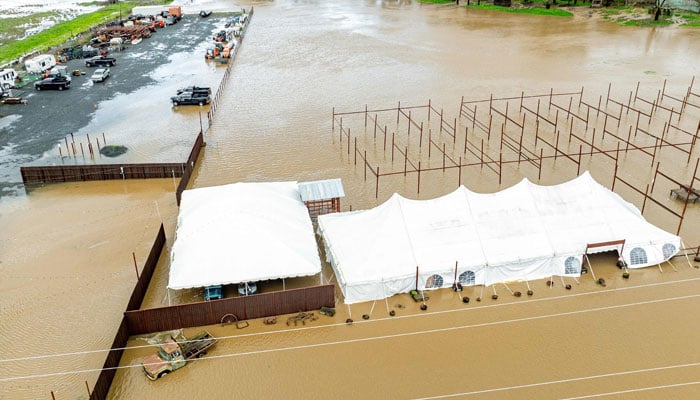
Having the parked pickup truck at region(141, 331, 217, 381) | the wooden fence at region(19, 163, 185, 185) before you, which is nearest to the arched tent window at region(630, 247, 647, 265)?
the parked pickup truck at region(141, 331, 217, 381)

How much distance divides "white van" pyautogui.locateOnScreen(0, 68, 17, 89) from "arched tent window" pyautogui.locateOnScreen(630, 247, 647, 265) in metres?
51.8

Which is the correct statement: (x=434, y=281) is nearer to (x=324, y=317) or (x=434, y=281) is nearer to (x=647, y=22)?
(x=324, y=317)

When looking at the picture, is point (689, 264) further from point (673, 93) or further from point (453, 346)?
point (673, 93)

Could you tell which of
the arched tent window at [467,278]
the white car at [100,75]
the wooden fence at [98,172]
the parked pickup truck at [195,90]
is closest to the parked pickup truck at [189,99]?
the parked pickup truck at [195,90]

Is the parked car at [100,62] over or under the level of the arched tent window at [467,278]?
A: over

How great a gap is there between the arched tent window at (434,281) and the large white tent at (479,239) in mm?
42

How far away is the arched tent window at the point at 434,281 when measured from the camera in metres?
22.9

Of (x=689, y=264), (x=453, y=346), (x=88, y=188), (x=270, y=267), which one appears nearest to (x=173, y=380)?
(x=270, y=267)

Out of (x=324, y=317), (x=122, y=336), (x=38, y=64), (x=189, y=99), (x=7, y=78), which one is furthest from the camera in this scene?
(x=38, y=64)

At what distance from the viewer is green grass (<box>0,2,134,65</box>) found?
65750 mm

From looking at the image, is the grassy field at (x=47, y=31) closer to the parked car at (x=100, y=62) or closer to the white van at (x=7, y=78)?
the parked car at (x=100, y=62)

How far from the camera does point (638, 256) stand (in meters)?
24.2

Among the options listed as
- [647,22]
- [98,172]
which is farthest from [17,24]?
[647,22]

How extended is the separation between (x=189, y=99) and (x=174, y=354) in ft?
103
